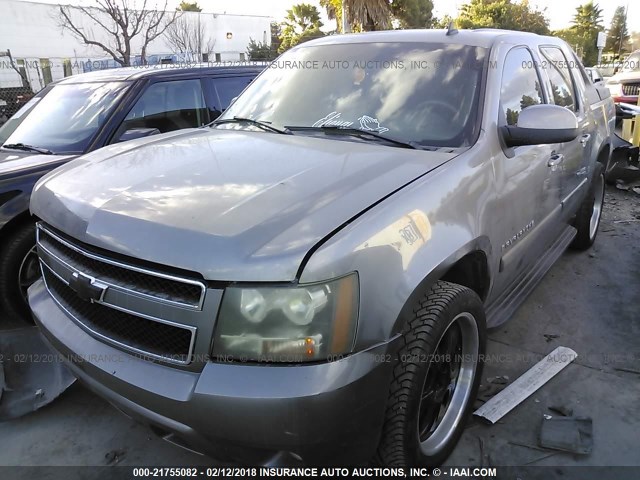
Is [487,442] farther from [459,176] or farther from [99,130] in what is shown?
[99,130]

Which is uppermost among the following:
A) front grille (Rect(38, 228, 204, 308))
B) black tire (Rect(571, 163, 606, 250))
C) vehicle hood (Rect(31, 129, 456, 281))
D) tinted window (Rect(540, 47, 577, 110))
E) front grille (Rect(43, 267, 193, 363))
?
tinted window (Rect(540, 47, 577, 110))

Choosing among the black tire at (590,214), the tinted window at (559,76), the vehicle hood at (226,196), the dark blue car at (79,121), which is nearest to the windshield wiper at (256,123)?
the vehicle hood at (226,196)

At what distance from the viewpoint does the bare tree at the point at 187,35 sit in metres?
27.6

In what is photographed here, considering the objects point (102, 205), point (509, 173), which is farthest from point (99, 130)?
point (509, 173)

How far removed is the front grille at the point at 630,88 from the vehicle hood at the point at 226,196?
1183 cm

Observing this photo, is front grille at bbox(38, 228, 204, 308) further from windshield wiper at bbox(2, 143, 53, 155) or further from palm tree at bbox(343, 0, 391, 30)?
palm tree at bbox(343, 0, 391, 30)

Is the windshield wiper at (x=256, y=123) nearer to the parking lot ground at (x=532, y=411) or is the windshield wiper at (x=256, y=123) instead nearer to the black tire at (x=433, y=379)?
the black tire at (x=433, y=379)

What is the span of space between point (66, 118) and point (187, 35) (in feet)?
87.1

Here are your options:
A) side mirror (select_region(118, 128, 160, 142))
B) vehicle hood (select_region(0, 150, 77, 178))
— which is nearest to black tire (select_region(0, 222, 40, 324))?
vehicle hood (select_region(0, 150, 77, 178))

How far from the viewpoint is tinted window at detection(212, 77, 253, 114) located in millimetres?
5246

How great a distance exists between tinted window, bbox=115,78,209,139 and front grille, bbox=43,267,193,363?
249 cm

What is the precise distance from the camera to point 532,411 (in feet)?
9.12

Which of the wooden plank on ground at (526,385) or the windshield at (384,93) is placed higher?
the windshield at (384,93)

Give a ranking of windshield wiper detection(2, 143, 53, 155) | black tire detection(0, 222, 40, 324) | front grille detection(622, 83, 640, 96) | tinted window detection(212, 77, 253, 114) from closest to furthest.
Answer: black tire detection(0, 222, 40, 324)
windshield wiper detection(2, 143, 53, 155)
tinted window detection(212, 77, 253, 114)
front grille detection(622, 83, 640, 96)
